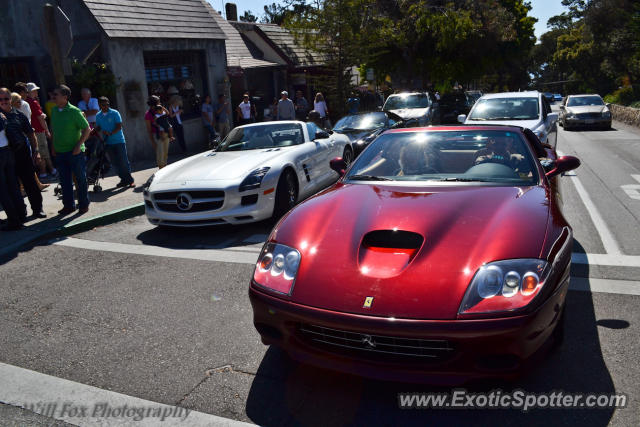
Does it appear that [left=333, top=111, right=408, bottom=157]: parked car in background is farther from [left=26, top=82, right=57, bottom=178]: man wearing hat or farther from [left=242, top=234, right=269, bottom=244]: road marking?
[left=26, top=82, right=57, bottom=178]: man wearing hat

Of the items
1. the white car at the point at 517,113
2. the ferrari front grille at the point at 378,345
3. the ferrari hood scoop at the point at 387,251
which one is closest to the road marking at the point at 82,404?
the ferrari front grille at the point at 378,345

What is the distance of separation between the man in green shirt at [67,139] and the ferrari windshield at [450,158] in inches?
195

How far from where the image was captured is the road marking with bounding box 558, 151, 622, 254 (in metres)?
5.80

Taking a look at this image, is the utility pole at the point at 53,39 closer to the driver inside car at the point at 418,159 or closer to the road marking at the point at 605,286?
the driver inside car at the point at 418,159

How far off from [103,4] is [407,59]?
2211cm

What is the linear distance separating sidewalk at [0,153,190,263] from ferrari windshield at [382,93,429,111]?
11.3 m

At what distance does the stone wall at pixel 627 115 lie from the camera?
78.4 feet

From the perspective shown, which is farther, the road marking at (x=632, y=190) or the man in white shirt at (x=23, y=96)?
the man in white shirt at (x=23, y=96)


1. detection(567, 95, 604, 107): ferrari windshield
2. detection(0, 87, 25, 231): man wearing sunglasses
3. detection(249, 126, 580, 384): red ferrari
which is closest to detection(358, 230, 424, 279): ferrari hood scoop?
detection(249, 126, 580, 384): red ferrari

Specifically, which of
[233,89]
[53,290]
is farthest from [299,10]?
[53,290]

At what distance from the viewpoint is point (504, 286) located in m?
2.85

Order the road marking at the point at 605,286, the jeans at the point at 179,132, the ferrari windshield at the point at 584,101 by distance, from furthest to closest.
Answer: the ferrari windshield at the point at 584,101, the jeans at the point at 179,132, the road marking at the point at 605,286

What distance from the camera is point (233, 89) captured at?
21500 millimetres

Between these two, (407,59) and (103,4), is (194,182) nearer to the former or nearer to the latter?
(103,4)
